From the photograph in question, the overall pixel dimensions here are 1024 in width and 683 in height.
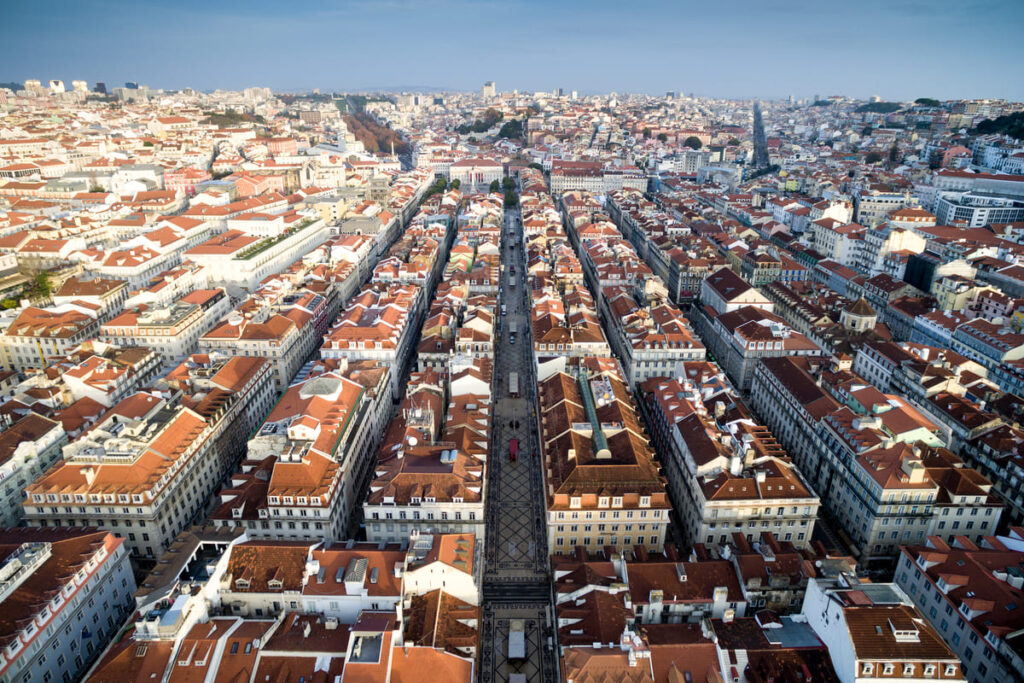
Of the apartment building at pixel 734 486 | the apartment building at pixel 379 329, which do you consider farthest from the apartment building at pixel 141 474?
the apartment building at pixel 734 486

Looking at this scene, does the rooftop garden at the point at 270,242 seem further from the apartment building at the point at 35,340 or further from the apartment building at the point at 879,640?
the apartment building at the point at 879,640

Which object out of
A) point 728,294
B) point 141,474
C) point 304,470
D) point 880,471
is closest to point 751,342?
→ point 728,294

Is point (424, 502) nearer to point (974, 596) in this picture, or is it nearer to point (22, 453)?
point (22, 453)

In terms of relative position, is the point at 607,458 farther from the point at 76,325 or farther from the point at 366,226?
the point at 366,226

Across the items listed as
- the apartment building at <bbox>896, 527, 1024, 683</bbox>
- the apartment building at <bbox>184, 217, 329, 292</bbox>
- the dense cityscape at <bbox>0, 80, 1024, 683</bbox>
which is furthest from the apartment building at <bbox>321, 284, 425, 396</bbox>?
the apartment building at <bbox>896, 527, 1024, 683</bbox>

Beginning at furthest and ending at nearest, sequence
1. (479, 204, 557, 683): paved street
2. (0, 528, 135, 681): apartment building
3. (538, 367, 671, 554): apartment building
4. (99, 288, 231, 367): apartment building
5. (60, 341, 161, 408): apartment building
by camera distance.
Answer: (99, 288, 231, 367): apartment building < (60, 341, 161, 408): apartment building < (538, 367, 671, 554): apartment building < (479, 204, 557, 683): paved street < (0, 528, 135, 681): apartment building

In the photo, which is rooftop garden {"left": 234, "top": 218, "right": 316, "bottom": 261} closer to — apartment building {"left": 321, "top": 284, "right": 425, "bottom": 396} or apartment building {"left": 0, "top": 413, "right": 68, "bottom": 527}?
apartment building {"left": 321, "top": 284, "right": 425, "bottom": 396}
